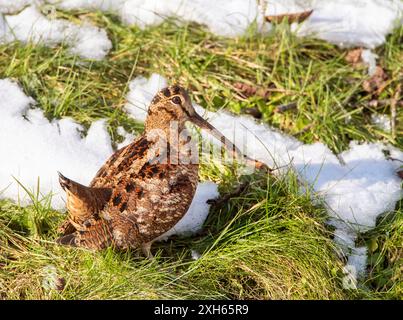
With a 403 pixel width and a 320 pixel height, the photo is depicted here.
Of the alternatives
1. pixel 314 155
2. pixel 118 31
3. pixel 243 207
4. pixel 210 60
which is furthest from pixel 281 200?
pixel 118 31

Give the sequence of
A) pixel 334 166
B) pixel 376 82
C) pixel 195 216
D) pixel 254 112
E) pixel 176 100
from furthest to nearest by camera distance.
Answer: pixel 376 82, pixel 254 112, pixel 334 166, pixel 195 216, pixel 176 100

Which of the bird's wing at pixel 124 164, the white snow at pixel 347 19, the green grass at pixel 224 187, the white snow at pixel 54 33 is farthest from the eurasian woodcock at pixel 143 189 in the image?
the white snow at pixel 347 19

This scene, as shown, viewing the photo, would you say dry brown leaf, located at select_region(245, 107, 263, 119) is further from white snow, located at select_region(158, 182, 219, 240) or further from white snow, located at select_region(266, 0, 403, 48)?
white snow, located at select_region(158, 182, 219, 240)

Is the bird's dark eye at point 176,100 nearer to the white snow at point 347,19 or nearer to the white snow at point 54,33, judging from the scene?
the white snow at point 54,33

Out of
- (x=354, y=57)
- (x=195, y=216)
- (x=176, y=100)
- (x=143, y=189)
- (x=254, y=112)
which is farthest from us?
(x=354, y=57)

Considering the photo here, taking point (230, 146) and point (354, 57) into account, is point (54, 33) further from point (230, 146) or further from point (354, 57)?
point (354, 57)

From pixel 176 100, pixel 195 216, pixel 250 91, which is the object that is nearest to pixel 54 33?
pixel 250 91
